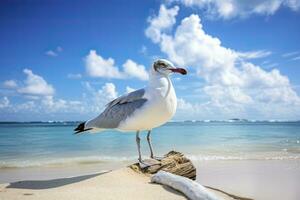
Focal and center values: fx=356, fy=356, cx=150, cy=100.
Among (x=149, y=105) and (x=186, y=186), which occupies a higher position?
(x=149, y=105)

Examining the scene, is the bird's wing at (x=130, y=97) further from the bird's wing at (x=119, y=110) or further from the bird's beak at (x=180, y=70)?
the bird's beak at (x=180, y=70)

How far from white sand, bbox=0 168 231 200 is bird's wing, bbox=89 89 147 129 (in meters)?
0.89

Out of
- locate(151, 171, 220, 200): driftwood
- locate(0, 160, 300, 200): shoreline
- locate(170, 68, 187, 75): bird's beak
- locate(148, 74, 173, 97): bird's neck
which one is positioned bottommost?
locate(0, 160, 300, 200): shoreline

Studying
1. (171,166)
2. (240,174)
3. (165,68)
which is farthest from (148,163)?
(240,174)

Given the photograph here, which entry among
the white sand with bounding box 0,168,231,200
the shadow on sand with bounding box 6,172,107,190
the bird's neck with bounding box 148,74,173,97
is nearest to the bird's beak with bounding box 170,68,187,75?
the bird's neck with bounding box 148,74,173,97

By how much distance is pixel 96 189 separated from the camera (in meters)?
5.38

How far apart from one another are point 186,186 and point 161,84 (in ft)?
5.80

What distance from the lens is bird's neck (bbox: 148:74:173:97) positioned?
5.94m

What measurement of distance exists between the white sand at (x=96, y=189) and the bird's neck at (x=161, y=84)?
1498mm

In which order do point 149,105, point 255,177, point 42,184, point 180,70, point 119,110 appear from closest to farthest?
1. point 149,105
2. point 180,70
3. point 42,184
4. point 119,110
5. point 255,177

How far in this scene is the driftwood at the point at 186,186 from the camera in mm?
4824

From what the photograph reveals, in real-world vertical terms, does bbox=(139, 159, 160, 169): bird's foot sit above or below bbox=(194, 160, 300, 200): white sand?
above

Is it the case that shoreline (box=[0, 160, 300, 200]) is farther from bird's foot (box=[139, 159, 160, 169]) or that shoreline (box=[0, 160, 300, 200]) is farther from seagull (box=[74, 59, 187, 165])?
seagull (box=[74, 59, 187, 165])

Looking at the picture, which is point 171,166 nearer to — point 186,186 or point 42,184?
point 186,186
